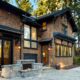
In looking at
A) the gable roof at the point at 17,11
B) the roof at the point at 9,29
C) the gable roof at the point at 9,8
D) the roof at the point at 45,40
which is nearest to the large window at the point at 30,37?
the gable roof at the point at 17,11

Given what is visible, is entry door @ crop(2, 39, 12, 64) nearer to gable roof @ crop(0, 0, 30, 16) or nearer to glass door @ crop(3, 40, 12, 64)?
glass door @ crop(3, 40, 12, 64)

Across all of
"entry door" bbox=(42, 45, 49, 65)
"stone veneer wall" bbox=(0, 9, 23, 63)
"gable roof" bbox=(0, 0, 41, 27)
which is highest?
"gable roof" bbox=(0, 0, 41, 27)

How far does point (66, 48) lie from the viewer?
27172 millimetres

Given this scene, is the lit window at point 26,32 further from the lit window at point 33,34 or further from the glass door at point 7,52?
the glass door at point 7,52

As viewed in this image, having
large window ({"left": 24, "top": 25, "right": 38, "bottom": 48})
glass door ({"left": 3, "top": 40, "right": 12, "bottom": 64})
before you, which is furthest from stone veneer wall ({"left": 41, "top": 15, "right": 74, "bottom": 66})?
glass door ({"left": 3, "top": 40, "right": 12, "bottom": 64})

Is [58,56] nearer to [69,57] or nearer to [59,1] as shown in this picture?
[69,57]

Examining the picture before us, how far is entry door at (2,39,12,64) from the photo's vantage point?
662 inches

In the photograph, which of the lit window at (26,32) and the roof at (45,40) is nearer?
the lit window at (26,32)

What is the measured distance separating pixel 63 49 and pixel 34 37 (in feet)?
17.8

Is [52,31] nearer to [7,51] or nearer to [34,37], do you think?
[34,37]

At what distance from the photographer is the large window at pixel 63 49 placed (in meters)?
24.2

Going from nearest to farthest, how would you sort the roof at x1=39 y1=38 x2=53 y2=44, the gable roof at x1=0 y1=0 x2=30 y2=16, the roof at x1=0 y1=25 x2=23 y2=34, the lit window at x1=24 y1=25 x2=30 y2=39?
the roof at x1=0 y1=25 x2=23 y2=34, the gable roof at x1=0 y1=0 x2=30 y2=16, the lit window at x1=24 y1=25 x2=30 y2=39, the roof at x1=39 y1=38 x2=53 y2=44

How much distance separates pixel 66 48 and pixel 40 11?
13.3 meters

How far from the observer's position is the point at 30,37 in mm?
21297
